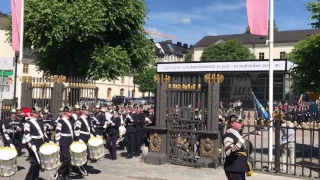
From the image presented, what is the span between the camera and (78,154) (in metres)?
10.2

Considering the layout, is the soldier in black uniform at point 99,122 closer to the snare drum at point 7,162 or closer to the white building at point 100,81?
the snare drum at point 7,162

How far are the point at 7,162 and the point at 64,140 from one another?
6.52 feet

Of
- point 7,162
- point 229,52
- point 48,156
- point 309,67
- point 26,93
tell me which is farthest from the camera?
point 229,52

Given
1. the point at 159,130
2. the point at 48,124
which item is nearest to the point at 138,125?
the point at 159,130

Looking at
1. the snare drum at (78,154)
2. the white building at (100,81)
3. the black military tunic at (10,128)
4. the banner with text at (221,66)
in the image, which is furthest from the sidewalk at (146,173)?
the white building at (100,81)

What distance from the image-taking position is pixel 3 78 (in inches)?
632

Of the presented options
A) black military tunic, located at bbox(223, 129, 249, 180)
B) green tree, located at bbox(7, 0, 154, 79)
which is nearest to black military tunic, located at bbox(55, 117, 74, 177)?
black military tunic, located at bbox(223, 129, 249, 180)

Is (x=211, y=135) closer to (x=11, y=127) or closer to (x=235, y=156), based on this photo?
(x=235, y=156)

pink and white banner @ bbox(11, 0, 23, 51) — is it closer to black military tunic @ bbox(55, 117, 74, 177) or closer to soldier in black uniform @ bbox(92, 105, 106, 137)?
soldier in black uniform @ bbox(92, 105, 106, 137)

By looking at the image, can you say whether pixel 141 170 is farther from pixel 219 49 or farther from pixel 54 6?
pixel 219 49

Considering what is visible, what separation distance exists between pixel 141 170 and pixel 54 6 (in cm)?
1816

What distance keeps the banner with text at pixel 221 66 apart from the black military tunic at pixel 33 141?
3061cm

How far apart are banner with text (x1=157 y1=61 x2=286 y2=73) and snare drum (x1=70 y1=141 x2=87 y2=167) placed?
30480 millimetres

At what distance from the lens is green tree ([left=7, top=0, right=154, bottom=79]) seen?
2761 cm
